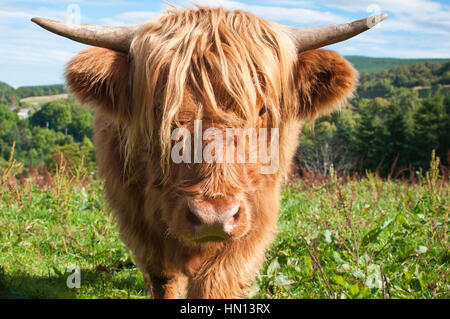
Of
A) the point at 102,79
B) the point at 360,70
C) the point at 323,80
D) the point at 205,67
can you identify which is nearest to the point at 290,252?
the point at 323,80

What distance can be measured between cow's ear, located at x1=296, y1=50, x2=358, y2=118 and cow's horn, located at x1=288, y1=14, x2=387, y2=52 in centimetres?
6

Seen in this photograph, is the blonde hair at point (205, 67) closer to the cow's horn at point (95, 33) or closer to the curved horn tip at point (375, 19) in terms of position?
the cow's horn at point (95, 33)

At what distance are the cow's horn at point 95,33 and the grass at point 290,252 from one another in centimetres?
145

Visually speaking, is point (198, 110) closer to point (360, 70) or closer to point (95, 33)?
point (95, 33)

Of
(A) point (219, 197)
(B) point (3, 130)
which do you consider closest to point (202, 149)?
(A) point (219, 197)

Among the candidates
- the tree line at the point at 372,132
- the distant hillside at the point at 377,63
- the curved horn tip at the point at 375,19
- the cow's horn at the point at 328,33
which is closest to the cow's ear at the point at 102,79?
the cow's horn at the point at 328,33

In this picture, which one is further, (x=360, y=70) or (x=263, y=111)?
(x=360, y=70)

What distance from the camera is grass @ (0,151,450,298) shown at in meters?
2.55

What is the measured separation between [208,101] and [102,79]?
78 centimetres

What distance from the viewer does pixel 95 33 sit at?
240 cm
